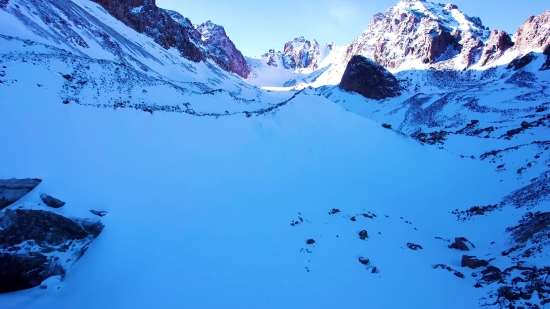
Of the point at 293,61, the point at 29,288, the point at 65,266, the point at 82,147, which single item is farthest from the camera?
the point at 293,61

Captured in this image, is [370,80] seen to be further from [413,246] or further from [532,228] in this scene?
[413,246]

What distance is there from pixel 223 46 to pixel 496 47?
114 meters

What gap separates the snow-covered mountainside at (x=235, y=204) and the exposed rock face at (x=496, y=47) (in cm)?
5231

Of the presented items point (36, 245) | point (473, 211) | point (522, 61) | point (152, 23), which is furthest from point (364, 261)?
point (152, 23)

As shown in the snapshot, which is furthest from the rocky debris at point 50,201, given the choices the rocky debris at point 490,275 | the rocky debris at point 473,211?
the rocky debris at point 473,211

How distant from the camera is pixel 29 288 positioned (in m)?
6.92

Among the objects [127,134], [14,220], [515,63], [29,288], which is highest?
[515,63]

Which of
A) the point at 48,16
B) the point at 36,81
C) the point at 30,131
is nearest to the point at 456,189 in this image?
the point at 30,131

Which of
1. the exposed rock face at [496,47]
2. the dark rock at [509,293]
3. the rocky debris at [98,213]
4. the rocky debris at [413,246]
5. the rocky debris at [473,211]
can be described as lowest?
the rocky debris at [98,213]

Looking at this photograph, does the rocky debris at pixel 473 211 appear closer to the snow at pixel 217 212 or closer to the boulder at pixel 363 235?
the snow at pixel 217 212

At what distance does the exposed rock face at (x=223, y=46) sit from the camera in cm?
13675

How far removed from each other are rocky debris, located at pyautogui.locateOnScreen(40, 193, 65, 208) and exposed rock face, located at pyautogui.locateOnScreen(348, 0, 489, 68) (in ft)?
283

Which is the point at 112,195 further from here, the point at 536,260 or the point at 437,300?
the point at 536,260

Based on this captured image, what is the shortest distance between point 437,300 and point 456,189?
41.3 ft
